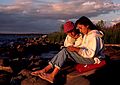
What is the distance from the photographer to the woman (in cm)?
826

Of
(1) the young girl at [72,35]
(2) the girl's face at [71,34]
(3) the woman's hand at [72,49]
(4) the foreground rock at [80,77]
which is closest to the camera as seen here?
(4) the foreground rock at [80,77]

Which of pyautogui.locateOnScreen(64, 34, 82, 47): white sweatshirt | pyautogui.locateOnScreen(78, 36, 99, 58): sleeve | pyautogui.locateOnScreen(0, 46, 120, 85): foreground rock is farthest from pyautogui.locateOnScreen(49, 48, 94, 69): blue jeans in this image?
pyautogui.locateOnScreen(64, 34, 82, 47): white sweatshirt

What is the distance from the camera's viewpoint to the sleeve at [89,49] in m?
8.18

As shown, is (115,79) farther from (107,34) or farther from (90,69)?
(107,34)

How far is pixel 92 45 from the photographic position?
26.9ft

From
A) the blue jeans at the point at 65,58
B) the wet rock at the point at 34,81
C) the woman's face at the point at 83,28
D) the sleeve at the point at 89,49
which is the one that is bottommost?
the wet rock at the point at 34,81

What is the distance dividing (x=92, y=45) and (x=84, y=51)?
278mm

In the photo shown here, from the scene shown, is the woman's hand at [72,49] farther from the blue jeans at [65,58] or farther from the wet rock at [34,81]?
the wet rock at [34,81]

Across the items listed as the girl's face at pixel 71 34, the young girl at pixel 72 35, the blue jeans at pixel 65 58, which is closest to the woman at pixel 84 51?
the blue jeans at pixel 65 58

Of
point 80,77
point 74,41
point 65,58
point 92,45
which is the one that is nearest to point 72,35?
point 74,41

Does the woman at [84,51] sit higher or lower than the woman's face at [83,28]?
lower

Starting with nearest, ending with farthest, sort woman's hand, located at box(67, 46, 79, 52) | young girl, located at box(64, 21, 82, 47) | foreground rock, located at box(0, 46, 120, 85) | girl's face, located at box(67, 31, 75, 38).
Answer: foreground rock, located at box(0, 46, 120, 85)
woman's hand, located at box(67, 46, 79, 52)
young girl, located at box(64, 21, 82, 47)
girl's face, located at box(67, 31, 75, 38)

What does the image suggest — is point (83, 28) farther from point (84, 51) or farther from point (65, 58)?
point (65, 58)

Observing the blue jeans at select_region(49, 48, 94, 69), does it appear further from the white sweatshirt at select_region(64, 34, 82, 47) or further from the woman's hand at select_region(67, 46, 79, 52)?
the white sweatshirt at select_region(64, 34, 82, 47)
